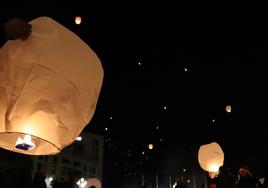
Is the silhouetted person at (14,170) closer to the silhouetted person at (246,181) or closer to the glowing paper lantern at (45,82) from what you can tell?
the glowing paper lantern at (45,82)

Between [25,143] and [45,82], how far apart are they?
1.48ft

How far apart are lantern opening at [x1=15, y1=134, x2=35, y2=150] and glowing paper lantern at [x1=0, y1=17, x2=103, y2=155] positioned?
10 centimetres

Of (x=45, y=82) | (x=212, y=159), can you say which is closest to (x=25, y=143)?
(x=45, y=82)

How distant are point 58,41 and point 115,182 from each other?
45.7 metres

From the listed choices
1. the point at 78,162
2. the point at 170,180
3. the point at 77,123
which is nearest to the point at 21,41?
the point at 77,123

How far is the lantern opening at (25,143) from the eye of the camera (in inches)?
101

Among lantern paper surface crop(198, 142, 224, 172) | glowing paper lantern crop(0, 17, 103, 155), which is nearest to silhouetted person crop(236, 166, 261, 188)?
lantern paper surface crop(198, 142, 224, 172)

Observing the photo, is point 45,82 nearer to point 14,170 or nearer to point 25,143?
point 25,143

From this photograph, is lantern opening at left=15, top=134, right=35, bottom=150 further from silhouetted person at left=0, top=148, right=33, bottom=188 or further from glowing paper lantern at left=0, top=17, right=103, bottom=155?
silhouetted person at left=0, top=148, right=33, bottom=188

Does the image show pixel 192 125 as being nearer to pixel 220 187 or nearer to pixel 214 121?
pixel 214 121

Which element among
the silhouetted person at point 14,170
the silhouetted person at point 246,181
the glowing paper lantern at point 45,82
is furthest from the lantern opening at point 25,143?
the silhouetted person at point 246,181

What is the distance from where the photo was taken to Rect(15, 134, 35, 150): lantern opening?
2.56 metres

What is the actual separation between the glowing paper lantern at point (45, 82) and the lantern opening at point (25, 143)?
96 millimetres

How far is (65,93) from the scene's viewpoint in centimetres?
242
